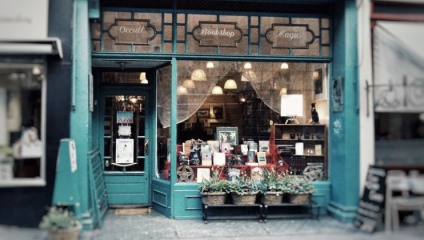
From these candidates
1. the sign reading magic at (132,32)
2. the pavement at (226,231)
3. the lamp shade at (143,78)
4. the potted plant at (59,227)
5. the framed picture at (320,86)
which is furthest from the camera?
the lamp shade at (143,78)

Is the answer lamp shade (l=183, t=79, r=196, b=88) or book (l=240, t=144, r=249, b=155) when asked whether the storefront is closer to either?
lamp shade (l=183, t=79, r=196, b=88)

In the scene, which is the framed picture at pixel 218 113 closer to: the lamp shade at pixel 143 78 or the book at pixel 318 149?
the lamp shade at pixel 143 78

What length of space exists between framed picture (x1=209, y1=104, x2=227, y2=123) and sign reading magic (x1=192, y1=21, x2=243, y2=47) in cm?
135

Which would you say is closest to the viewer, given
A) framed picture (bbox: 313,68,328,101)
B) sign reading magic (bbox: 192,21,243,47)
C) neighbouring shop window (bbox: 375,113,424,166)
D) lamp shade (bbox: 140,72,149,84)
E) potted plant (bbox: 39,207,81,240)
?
potted plant (bbox: 39,207,81,240)

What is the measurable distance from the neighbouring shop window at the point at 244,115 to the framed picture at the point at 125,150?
4.18 ft

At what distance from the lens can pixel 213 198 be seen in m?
7.82

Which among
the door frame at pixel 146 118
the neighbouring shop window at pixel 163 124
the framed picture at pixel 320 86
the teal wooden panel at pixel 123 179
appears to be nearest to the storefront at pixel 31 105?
A: the door frame at pixel 146 118

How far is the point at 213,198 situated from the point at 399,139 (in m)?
3.78

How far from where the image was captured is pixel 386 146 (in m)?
7.80

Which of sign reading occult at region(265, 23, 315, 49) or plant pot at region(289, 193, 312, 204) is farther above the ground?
sign reading occult at region(265, 23, 315, 49)

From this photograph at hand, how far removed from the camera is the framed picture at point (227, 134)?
8.95 metres

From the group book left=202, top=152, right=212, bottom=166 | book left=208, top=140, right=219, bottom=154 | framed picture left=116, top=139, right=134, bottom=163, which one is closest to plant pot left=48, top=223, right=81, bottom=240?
framed picture left=116, top=139, right=134, bottom=163

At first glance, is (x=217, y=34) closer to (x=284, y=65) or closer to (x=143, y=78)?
(x=284, y=65)

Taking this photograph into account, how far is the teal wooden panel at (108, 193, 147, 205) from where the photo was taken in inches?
354
